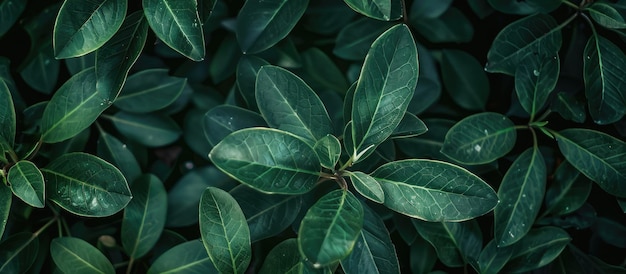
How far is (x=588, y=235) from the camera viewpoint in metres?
1.34

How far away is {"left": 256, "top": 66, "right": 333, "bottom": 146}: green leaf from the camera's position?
1.08 metres

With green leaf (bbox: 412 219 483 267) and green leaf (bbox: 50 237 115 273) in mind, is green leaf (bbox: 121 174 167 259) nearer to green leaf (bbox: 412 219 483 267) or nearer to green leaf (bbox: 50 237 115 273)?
green leaf (bbox: 50 237 115 273)

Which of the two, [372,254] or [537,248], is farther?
[537,248]

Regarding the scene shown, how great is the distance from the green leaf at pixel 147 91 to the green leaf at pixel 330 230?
1.44ft

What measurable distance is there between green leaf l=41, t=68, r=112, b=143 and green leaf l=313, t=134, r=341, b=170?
1.29 ft

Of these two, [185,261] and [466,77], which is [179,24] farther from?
[466,77]

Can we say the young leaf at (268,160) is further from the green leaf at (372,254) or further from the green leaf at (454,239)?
the green leaf at (454,239)

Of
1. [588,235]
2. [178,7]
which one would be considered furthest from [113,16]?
[588,235]

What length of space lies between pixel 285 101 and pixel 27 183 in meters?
0.44

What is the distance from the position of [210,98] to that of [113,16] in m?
0.32

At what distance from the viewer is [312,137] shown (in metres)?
1.09

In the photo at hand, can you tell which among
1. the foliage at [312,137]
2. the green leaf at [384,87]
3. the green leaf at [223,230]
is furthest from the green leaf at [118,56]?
the green leaf at [384,87]

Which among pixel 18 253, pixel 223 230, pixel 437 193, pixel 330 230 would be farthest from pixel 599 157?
pixel 18 253

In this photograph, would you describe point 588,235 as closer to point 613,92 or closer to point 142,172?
point 613,92
